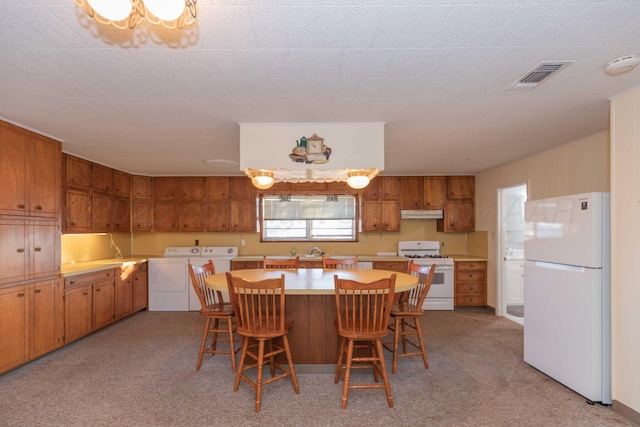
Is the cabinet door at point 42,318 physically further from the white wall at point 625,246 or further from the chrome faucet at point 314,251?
the white wall at point 625,246

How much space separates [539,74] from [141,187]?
20.1ft

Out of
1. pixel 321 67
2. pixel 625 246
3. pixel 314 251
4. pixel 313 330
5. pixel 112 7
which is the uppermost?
pixel 321 67

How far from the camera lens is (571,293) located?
2.97 m

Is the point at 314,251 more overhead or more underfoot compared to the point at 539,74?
more underfoot

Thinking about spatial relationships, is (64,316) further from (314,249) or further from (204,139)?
(314,249)

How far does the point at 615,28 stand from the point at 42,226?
484 centimetres

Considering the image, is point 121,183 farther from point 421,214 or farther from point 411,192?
point 421,214

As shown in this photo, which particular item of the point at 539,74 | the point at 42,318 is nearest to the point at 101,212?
the point at 42,318

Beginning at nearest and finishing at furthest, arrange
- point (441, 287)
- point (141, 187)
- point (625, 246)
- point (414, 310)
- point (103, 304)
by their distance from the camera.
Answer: point (625, 246), point (414, 310), point (103, 304), point (441, 287), point (141, 187)

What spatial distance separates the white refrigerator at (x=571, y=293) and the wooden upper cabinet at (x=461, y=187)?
9.77ft

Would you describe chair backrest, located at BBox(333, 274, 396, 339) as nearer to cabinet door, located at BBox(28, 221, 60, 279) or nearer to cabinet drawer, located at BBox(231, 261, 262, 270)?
cabinet door, located at BBox(28, 221, 60, 279)

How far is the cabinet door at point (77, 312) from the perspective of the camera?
404cm

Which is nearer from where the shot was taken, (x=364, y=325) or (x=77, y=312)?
(x=364, y=325)

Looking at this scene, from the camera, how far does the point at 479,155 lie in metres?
4.81
